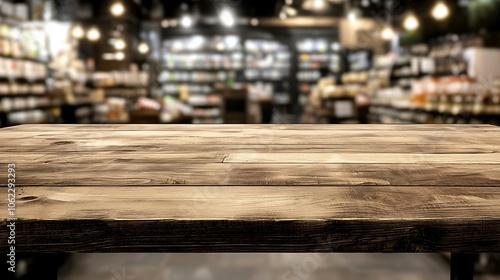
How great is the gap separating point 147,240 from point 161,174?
29 centimetres

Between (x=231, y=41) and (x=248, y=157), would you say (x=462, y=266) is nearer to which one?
(x=248, y=157)

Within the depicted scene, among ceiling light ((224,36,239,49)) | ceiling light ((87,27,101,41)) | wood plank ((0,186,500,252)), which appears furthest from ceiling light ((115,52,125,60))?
wood plank ((0,186,500,252))

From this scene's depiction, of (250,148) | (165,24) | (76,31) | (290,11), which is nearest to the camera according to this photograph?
(250,148)

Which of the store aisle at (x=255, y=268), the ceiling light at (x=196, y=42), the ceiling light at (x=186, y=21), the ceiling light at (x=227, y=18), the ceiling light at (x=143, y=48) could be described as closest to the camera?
the store aisle at (x=255, y=268)

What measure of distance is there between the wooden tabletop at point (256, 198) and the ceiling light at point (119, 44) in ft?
33.2

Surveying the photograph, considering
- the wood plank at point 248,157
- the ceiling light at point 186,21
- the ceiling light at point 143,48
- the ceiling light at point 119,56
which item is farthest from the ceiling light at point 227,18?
the wood plank at point 248,157

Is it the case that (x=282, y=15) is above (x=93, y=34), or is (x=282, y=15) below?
above

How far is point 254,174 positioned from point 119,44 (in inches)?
419

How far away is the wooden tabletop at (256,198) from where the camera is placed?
2.31 ft

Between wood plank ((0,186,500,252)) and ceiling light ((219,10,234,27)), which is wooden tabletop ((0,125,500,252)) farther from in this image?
ceiling light ((219,10,234,27))

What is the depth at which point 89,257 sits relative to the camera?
75.8 inches

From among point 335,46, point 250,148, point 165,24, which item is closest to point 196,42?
point 165,24

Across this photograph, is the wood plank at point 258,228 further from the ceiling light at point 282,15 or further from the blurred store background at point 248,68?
the ceiling light at point 282,15

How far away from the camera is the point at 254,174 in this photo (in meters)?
0.99
